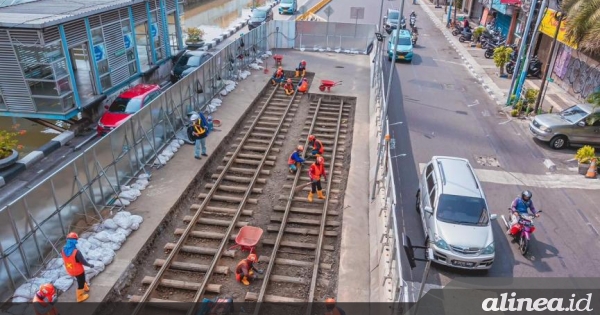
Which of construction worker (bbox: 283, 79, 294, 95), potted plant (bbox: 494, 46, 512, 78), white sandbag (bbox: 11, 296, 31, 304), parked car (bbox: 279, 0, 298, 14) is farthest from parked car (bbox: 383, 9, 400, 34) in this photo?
white sandbag (bbox: 11, 296, 31, 304)

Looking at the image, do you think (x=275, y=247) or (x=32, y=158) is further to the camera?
(x=32, y=158)

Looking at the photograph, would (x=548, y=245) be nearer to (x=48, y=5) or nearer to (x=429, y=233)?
(x=429, y=233)

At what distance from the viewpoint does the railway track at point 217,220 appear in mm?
10391

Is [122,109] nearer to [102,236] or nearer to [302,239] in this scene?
[102,236]

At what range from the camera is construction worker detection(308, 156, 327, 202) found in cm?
1381

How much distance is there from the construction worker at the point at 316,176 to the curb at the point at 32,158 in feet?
33.7

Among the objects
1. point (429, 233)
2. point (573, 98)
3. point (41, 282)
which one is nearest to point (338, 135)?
point (429, 233)

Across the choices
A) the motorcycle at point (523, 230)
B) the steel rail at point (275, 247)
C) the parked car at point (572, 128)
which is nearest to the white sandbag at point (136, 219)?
the steel rail at point (275, 247)

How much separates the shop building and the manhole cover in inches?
652

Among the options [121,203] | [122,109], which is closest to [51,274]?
[121,203]

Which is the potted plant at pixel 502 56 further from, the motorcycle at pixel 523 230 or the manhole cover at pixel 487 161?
the motorcycle at pixel 523 230

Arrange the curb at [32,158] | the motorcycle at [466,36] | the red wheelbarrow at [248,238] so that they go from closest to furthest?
the red wheelbarrow at [248,238] → the curb at [32,158] → the motorcycle at [466,36]

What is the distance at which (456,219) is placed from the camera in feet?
37.1

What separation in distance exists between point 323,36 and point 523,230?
2455 centimetres
